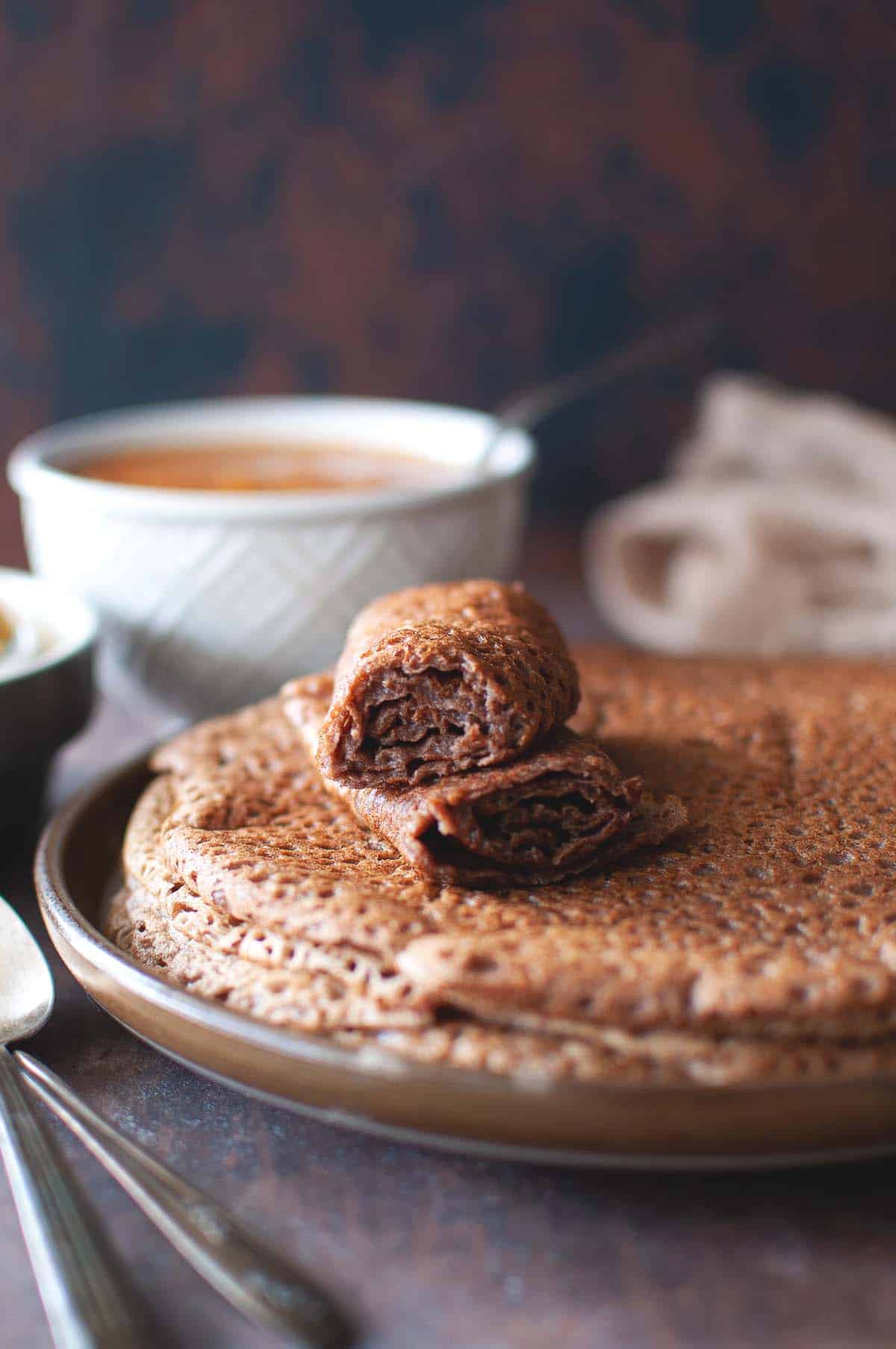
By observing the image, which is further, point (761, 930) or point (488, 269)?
point (488, 269)

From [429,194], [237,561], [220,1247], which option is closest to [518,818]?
[220,1247]

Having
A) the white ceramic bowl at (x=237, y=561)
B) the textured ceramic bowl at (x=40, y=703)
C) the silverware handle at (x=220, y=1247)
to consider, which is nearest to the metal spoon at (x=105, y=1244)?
the silverware handle at (x=220, y=1247)

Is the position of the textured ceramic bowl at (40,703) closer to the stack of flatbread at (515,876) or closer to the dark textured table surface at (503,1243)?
the stack of flatbread at (515,876)

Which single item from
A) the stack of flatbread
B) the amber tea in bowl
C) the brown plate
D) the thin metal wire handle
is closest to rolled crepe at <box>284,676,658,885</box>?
the stack of flatbread

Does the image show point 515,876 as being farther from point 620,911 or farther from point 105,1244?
point 105,1244

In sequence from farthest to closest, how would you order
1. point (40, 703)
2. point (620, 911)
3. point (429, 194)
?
point (429, 194)
point (40, 703)
point (620, 911)

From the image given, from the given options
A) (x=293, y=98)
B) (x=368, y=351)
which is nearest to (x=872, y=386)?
(x=368, y=351)

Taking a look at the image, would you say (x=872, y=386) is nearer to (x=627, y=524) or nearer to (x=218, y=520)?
(x=627, y=524)
